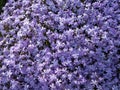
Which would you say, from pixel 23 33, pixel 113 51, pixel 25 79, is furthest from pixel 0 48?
pixel 113 51

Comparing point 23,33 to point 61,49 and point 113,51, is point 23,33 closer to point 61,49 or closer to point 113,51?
point 61,49

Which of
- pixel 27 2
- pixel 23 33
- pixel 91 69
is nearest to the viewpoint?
pixel 91 69

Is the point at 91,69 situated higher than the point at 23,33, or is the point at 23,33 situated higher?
the point at 23,33

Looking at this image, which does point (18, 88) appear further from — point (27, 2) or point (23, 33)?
point (27, 2)

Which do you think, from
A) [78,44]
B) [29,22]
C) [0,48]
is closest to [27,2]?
[29,22]

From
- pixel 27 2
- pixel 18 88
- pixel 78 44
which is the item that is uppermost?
pixel 27 2

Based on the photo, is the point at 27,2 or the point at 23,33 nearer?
the point at 23,33

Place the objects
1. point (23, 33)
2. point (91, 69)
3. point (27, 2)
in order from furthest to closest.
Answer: point (27, 2) < point (23, 33) < point (91, 69)
